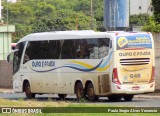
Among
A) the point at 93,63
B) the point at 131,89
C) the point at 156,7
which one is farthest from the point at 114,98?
the point at 156,7

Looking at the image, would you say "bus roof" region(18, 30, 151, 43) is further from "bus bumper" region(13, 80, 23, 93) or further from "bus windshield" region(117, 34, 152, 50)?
"bus bumper" region(13, 80, 23, 93)

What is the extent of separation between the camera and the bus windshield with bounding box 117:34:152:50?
28.6m

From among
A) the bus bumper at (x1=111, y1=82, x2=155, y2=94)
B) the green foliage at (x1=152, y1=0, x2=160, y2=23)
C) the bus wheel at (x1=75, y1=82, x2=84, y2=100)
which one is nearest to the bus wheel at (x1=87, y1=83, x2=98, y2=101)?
the bus wheel at (x1=75, y1=82, x2=84, y2=100)

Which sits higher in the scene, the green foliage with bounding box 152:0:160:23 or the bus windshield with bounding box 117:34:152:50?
the green foliage with bounding box 152:0:160:23

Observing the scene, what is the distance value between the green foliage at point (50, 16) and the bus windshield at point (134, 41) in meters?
50.5

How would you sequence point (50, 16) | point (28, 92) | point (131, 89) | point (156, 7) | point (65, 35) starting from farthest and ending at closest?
point (50, 16) → point (156, 7) → point (28, 92) → point (65, 35) → point (131, 89)

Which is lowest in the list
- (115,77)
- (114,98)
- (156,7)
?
(114,98)

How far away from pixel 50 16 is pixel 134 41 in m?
84.5

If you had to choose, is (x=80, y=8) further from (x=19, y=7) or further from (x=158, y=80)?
(x=158, y=80)

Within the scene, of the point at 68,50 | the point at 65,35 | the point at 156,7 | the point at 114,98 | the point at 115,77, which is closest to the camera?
the point at 115,77

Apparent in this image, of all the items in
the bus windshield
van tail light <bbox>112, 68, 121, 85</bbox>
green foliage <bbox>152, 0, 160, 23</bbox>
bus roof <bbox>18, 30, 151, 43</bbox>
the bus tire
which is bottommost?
the bus tire

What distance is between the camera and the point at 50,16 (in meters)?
113

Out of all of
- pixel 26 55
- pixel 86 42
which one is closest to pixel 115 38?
pixel 86 42

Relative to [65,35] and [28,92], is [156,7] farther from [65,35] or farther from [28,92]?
[28,92]
